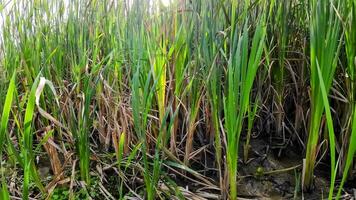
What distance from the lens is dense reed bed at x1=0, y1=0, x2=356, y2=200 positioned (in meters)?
0.88

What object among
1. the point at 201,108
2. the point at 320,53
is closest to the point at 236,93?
the point at 320,53

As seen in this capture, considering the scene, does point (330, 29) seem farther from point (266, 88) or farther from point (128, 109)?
point (128, 109)

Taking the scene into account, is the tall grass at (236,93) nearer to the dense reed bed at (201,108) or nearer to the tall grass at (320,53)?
the dense reed bed at (201,108)

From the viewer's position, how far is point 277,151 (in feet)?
3.78

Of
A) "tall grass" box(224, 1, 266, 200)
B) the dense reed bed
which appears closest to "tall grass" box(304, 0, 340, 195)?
the dense reed bed

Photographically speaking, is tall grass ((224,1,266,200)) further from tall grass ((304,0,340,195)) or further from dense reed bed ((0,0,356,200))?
tall grass ((304,0,340,195))

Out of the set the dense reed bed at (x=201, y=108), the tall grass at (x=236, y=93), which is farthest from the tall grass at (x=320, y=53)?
the tall grass at (x=236, y=93)

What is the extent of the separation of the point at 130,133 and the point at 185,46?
12.8 inches

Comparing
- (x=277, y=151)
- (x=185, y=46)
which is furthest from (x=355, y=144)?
(x=185, y=46)

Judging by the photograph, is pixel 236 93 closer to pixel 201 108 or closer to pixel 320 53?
pixel 320 53

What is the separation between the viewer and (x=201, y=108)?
1229 millimetres

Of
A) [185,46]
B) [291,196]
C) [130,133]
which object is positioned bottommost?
[291,196]

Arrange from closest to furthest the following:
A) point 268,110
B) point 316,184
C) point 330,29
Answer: point 330,29, point 316,184, point 268,110

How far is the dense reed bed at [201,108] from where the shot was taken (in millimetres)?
880
